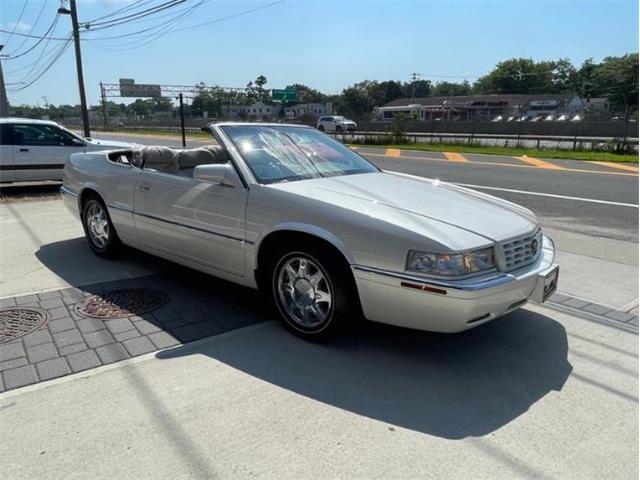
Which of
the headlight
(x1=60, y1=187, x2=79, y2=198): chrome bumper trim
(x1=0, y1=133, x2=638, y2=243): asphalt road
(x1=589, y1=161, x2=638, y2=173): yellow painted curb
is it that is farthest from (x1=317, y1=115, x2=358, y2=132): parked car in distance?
the headlight

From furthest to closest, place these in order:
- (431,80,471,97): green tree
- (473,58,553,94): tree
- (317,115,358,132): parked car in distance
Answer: (431,80,471,97): green tree < (473,58,553,94): tree < (317,115,358,132): parked car in distance

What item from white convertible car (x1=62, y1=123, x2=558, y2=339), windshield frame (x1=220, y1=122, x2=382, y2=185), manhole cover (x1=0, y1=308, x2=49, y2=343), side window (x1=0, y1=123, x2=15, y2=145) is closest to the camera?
white convertible car (x1=62, y1=123, x2=558, y2=339)

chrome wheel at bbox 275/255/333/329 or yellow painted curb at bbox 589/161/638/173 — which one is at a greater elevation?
chrome wheel at bbox 275/255/333/329

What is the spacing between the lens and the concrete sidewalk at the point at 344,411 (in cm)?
244

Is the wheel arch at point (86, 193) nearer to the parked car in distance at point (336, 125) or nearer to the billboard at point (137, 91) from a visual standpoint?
the parked car in distance at point (336, 125)

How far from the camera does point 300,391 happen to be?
307 centimetres

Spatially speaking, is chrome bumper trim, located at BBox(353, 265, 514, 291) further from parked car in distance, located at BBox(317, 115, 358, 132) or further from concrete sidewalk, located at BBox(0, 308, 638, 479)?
parked car in distance, located at BBox(317, 115, 358, 132)

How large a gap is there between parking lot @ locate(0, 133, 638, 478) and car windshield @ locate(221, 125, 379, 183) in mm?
1183

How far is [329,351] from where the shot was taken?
11.7 ft

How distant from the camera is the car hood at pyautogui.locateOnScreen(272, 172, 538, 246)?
11.0 feet

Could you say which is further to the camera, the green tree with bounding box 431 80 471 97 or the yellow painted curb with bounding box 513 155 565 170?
the green tree with bounding box 431 80 471 97

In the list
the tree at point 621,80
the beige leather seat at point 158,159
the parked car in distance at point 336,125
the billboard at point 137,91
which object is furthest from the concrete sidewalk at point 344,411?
the tree at point 621,80

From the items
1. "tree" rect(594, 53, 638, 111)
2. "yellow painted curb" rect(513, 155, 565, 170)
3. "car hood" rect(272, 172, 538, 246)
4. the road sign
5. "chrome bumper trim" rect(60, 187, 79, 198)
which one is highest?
"tree" rect(594, 53, 638, 111)

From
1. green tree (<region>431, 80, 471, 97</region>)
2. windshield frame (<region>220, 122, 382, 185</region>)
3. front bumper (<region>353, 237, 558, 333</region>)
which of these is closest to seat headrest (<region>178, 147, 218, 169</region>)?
windshield frame (<region>220, 122, 382, 185</region>)
